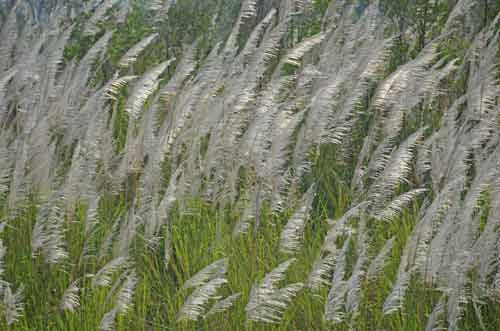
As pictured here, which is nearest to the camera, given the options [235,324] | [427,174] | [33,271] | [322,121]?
[235,324]

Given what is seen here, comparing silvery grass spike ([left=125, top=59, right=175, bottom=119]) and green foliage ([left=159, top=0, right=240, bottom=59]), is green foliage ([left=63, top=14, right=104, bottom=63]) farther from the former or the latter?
silvery grass spike ([left=125, top=59, right=175, bottom=119])

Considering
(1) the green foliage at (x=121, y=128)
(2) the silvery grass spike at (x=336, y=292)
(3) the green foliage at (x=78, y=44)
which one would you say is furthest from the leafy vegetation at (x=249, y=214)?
(3) the green foliage at (x=78, y=44)

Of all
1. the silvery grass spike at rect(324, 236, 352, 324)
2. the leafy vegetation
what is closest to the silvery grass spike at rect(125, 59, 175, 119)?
the leafy vegetation

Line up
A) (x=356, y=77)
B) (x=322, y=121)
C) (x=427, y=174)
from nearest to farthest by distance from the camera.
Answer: (x=322, y=121) < (x=356, y=77) < (x=427, y=174)

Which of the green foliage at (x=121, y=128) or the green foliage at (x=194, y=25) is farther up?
the green foliage at (x=194, y=25)

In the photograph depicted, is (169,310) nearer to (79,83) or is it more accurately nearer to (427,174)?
(79,83)

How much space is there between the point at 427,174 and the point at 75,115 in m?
1.96

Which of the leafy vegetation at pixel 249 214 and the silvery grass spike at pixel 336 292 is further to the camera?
the leafy vegetation at pixel 249 214

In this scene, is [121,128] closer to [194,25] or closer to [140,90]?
[140,90]

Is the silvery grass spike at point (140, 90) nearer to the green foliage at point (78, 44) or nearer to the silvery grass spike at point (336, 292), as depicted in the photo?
the silvery grass spike at point (336, 292)

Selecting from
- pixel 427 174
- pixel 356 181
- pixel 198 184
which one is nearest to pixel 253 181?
pixel 198 184

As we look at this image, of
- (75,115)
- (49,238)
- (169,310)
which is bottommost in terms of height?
(169,310)

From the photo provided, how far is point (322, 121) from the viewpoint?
3.86m

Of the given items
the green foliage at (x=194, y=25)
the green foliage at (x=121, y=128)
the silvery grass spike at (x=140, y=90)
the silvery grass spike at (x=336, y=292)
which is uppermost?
the green foliage at (x=194, y=25)
